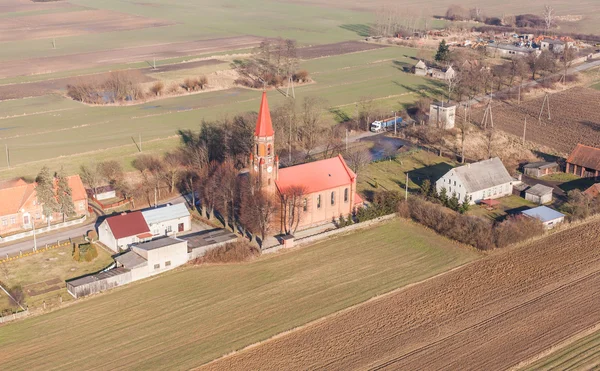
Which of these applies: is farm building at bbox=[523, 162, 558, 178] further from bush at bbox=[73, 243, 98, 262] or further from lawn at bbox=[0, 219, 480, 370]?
bush at bbox=[73, 243, 98, 262]

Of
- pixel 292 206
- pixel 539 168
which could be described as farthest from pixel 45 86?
pixel 539 168

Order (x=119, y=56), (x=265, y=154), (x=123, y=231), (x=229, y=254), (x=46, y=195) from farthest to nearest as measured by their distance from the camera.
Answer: (x=119, y=56)
(x=46, y=195)
(x=265, y=154)
(x=123, y=231)
(x=229, y=254)

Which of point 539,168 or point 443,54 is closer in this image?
point 539,168

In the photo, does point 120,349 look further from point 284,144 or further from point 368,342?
point 284,144

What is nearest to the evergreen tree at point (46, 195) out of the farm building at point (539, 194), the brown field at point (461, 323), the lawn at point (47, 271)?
the lawn at point (47, 271)

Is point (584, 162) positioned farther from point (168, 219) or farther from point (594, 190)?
point (168, 219)

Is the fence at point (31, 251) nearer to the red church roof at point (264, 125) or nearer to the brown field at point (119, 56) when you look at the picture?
the red church roof at point (264, 125)

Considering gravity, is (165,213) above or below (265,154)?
below

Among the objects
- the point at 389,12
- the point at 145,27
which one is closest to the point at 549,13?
the point at 389,12
